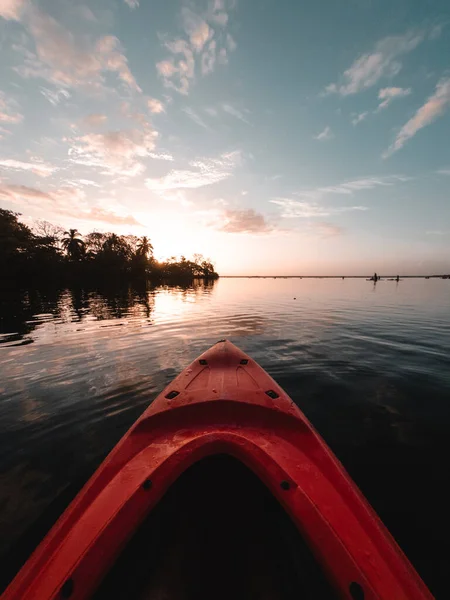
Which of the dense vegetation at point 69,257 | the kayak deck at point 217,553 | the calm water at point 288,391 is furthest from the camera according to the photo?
the dense vegetation at point 69,257

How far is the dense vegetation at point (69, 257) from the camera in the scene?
3672 centimetres

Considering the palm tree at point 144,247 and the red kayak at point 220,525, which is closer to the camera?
the red kayak at point 220,525

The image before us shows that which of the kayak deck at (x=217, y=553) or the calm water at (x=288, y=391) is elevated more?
the kayak deck at (x=217, y=553)

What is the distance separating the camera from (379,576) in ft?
5.21

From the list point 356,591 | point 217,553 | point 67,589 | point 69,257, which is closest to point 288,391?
point 217,553

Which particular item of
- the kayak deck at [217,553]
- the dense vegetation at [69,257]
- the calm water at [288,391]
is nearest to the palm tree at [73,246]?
the dense vegetation at [69,257]

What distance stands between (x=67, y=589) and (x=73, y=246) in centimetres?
6149

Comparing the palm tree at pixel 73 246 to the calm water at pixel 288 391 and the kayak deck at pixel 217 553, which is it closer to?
the calm water at pixel 288 391

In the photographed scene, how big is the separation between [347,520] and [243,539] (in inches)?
39.8

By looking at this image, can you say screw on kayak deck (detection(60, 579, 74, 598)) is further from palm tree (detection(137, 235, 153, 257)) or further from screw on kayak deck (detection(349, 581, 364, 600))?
palm tree (detection(137, 235, 153, 257))

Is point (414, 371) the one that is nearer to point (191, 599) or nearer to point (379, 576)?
point (379, 576)

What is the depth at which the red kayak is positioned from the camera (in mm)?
1653

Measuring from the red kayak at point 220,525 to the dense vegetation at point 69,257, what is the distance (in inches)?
1776

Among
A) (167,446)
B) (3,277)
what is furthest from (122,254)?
(167,446)
